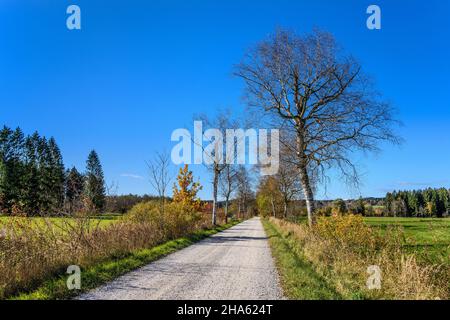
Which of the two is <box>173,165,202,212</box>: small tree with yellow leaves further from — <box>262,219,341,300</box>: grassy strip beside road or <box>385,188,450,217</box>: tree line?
<box>385,188,450,217</box>: tree line

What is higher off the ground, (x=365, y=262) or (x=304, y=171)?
(x=304, y=171)

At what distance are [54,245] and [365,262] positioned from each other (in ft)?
28.8

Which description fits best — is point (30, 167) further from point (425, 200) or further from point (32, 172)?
point (425, 200)

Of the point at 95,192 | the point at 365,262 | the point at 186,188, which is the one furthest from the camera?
the point at 186,188

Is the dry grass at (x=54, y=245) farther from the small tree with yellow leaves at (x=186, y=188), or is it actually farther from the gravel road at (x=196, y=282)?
the small tree with yellow leaves at (x=186, y=188)

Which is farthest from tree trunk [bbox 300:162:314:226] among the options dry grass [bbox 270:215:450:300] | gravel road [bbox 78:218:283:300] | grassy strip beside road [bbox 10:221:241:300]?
grassy strip beside road [bbox 10:221:241:300]

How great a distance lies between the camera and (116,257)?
11.2m

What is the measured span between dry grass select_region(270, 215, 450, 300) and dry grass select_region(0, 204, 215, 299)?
6832mm

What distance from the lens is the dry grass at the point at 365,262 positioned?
633 centimetres

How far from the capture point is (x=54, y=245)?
9.64 m

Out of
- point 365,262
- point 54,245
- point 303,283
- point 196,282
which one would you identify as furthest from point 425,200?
point 54,245

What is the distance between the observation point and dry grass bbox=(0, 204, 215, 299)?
7.38m

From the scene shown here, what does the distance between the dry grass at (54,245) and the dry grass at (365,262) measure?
6.83 m
